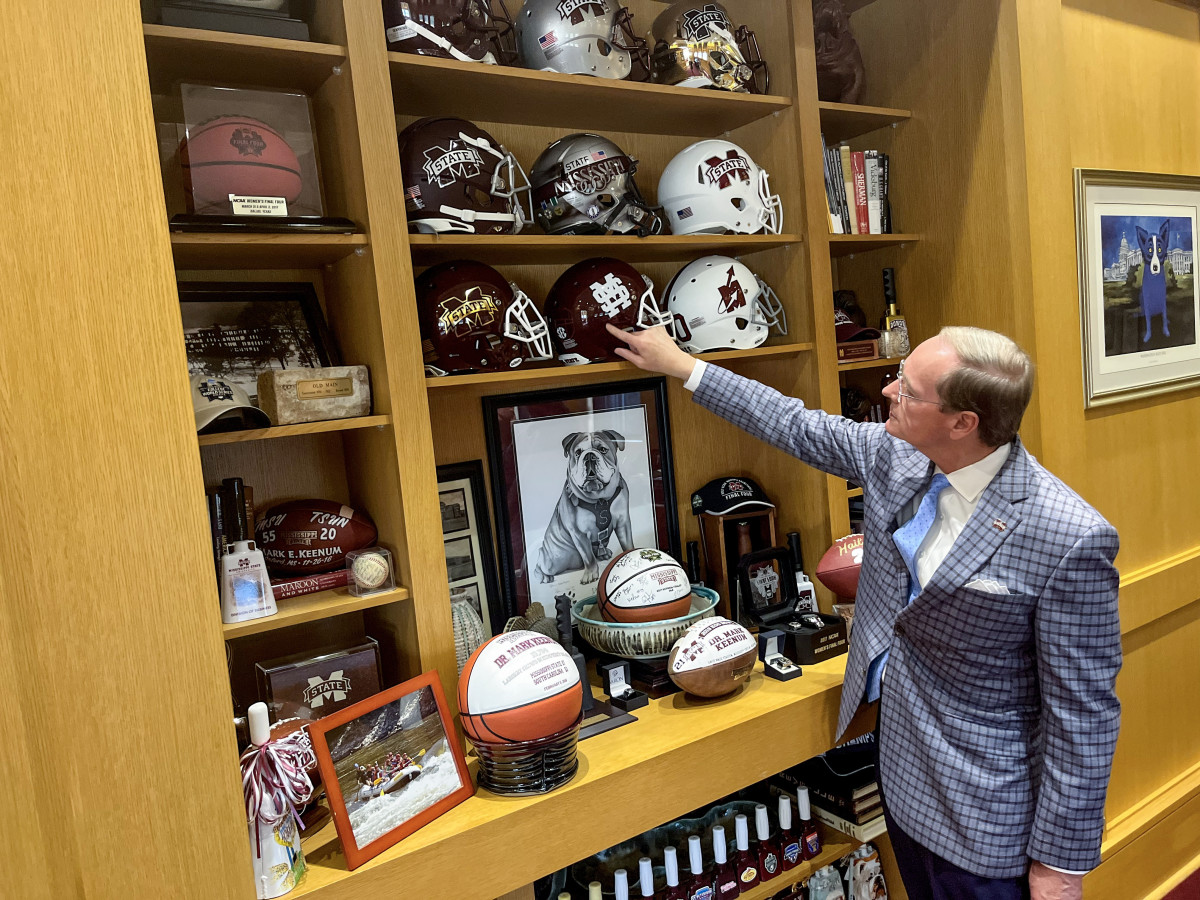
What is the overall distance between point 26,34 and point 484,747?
1.26 m

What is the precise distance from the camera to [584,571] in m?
2.19

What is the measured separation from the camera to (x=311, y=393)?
154 centimetres

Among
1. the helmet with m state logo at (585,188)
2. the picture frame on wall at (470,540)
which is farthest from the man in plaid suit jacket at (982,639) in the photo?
the picture frame on wall at (470,540)

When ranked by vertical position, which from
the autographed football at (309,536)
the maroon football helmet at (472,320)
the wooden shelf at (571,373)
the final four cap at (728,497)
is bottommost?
the final four cap at (728,497)

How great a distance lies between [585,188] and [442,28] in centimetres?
42

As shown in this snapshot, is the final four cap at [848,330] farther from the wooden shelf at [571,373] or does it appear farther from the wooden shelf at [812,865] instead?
the wooden shelf at [812,865]

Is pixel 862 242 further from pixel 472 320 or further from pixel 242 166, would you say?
pixel 242 166

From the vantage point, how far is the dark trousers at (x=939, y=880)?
62.4 inches

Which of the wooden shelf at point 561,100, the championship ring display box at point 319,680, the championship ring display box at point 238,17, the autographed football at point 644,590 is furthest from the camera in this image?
the autographed football at point 644,590

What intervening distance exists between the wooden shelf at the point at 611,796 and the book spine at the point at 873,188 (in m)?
1.23

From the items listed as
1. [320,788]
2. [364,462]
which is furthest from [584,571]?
[320,788]

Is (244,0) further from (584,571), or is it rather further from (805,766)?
(805,766)

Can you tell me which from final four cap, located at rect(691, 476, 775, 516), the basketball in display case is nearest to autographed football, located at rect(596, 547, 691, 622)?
final four cap, located at rect(691, 476, 775, 516)

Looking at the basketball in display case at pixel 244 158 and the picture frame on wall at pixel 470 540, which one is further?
the picture frame on wall at pixel 470 540
